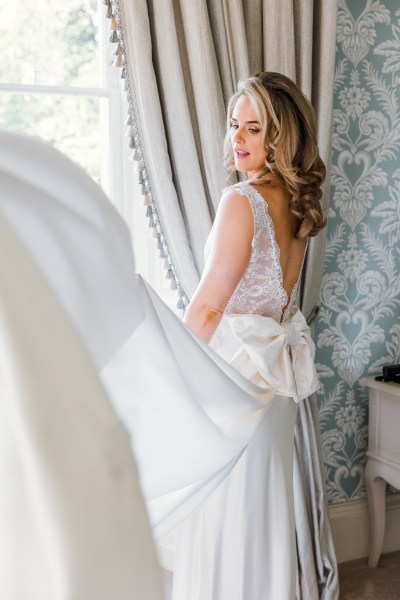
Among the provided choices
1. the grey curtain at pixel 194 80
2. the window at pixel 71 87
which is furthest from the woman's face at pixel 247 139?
the window at pixel 71 87

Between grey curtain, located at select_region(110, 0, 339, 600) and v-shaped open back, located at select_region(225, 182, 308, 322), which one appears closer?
v-shaped open back, located at select_region(225, 182, 308, 322)

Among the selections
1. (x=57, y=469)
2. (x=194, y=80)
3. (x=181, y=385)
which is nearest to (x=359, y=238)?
(x=194, y=80)

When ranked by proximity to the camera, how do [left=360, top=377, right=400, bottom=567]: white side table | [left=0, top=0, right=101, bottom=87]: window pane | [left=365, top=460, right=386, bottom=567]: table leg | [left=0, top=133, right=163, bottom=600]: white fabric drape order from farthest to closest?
[left=365, top=460, right=386, bottom=567]: table leg, [left=360, top=377, right=400, bottom=567]: white side table, [left=0, top=0, right=101, bottom=87]: window pane, [left=0, top=133, right=163, bottom=600]: white fabric drape

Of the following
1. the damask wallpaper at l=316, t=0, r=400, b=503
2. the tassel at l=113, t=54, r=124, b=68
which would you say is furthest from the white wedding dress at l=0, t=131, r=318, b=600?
the damask wallpaper at l=316, t=0, r=400, b=503

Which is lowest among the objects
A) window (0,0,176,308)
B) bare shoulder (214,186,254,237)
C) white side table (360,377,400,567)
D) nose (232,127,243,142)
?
white side table (360,377,400,567)

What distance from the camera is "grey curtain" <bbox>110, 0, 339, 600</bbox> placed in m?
2.99

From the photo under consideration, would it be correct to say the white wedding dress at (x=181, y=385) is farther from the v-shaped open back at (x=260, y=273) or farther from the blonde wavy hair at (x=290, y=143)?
the blonde wavy hair at (x=290, y=143)

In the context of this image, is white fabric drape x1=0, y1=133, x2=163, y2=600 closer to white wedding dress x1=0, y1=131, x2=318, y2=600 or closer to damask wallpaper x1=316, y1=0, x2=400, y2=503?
white wedding dress x1=0, y1=131, x2=318, y2=600

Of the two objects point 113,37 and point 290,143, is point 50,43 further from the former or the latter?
point 290,143

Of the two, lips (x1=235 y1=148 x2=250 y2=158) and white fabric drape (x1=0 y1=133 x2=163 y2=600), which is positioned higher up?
lips (x1=235 y1=148 x2=250 y2=158)

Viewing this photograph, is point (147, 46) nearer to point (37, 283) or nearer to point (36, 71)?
point (36, 71)

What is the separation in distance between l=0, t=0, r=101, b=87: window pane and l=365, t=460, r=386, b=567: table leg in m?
1.93

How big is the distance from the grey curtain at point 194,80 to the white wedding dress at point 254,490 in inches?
21.2

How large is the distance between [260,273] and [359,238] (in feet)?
3.82
